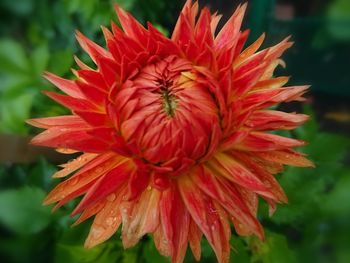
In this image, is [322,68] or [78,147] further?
[322,68]

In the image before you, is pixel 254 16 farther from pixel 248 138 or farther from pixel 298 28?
pixel 248 138

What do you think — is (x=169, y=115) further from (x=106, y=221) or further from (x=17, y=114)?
(x=17, y=114)

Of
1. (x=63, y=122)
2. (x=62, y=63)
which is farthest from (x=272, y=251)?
(x=62, y=63)

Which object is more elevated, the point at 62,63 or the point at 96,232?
the point at 62,63

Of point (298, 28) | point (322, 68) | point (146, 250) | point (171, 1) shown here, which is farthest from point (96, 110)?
point (322, 68)

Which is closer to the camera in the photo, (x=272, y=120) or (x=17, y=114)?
(x=272, y=120)

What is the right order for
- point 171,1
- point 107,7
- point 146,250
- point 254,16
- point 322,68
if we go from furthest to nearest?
point 322,68, point 254,16, point 171,1, point 107,7, point 146,250
